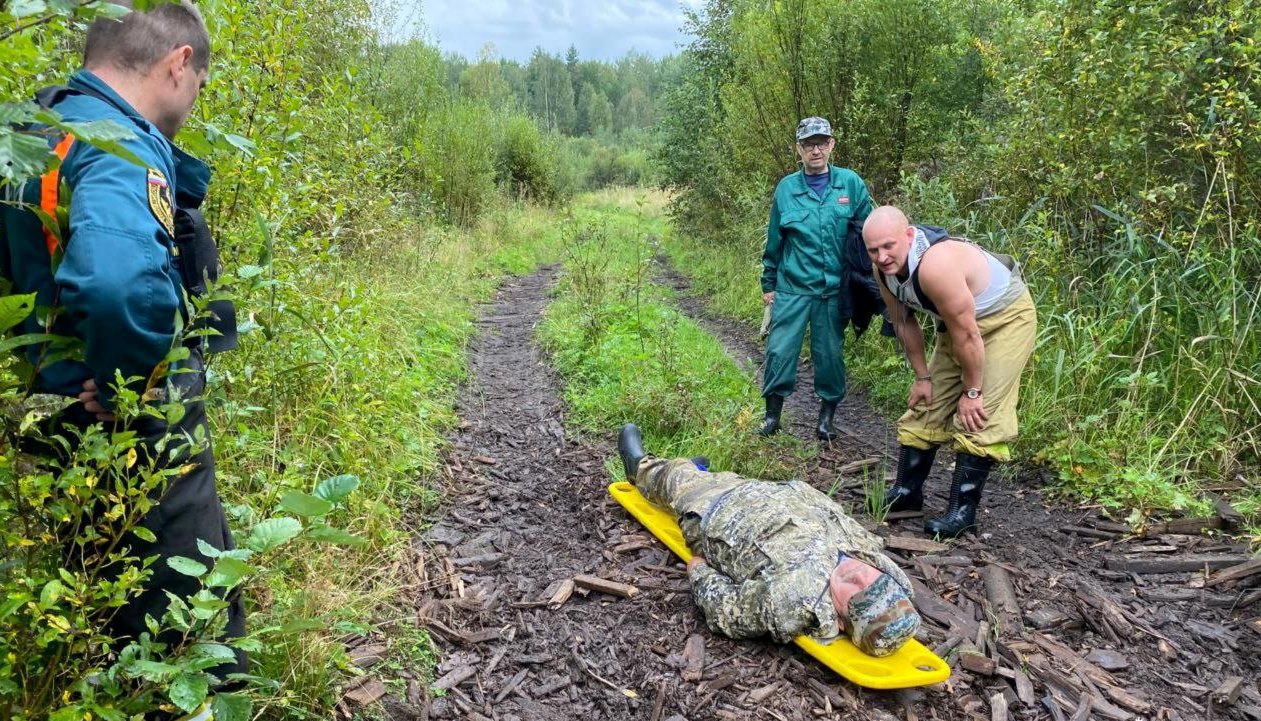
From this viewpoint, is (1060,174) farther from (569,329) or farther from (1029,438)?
(569,329)

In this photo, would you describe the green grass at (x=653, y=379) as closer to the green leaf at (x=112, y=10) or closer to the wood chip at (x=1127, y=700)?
the wood chip at (x=1127, y=700)

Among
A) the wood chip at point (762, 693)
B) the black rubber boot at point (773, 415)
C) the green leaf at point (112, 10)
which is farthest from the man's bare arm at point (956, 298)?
the green leaf at point (112, 10)

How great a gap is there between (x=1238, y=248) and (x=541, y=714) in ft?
16.6

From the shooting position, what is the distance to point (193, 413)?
195 centimetres

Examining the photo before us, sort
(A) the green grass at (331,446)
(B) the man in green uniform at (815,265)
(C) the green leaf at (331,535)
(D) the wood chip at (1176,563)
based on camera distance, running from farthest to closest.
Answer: (B) the man in green uniform at (815,265) → (D) the wood chip at (1176,563) → (A) the green grass at (331,446) → (C) the green leaf at (331,535)

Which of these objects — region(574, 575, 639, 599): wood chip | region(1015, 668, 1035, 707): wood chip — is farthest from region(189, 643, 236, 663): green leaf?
region(1015, 668, 1035, 707): wood chip

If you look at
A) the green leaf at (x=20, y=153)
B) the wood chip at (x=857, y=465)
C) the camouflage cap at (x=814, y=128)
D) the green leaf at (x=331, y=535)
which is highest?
the camouflage cap at (x=814, y=128)

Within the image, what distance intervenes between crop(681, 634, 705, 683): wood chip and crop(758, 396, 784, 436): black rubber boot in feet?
7.94

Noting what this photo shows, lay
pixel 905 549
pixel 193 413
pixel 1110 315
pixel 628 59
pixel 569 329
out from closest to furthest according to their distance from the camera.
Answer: pixel 193 413
pixel 905 549
pixel 1110 315
pixel 569 329
pixel 628 59

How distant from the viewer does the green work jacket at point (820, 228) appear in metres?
5.21

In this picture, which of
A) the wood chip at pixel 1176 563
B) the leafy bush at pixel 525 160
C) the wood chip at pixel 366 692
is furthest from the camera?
the leafy bush at pixel 525 160

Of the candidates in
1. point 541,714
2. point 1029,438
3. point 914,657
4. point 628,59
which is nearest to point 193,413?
point 541,714

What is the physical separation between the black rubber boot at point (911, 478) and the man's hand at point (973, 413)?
42cm

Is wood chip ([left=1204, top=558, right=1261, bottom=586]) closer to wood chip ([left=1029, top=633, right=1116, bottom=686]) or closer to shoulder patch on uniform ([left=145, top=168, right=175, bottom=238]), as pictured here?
wood chip ([left=1029, top=633, right=1116, bottom=686])
